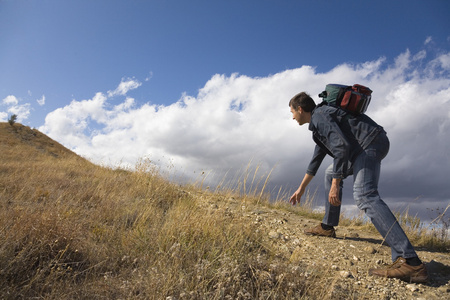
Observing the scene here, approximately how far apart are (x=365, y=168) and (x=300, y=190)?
93cm

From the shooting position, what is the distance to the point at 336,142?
2.58 m

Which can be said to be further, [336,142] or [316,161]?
[316,161]

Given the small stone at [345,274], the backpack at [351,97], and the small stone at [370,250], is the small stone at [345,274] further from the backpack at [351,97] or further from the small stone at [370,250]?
the backpack at [351,97]

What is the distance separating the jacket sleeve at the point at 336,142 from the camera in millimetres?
2545

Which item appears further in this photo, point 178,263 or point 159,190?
point 159,190

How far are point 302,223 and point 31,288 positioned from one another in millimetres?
3672

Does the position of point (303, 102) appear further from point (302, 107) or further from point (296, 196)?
point (296, 196)

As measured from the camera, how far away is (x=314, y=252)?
121 inches

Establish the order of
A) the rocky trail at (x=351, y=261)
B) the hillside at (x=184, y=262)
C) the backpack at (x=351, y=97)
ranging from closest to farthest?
the hillside at (x=184, y=262)
the rocky trail at (x=351, y=261)
the backpack at (x=351, y=97)

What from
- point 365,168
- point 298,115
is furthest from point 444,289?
point 298,115

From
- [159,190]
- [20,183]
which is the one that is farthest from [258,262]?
[20,183]

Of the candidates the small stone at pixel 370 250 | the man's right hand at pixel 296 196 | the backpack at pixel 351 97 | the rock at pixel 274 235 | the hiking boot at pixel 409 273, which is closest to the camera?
the hiking boot at pixel 409 273

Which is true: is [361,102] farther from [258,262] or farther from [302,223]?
[302,223]

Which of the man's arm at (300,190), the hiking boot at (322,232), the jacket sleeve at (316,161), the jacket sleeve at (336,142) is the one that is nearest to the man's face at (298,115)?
the jacket sleeve at (336,142)
